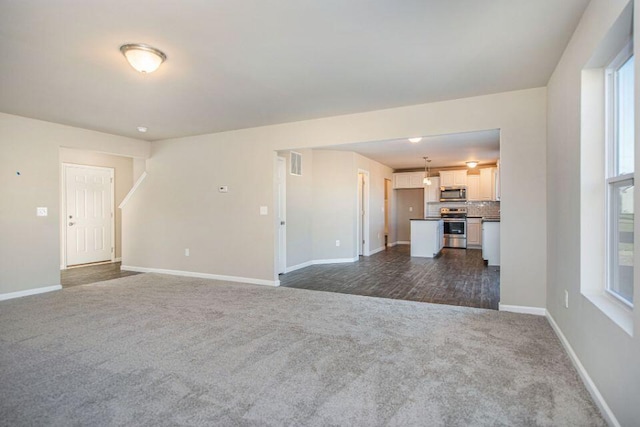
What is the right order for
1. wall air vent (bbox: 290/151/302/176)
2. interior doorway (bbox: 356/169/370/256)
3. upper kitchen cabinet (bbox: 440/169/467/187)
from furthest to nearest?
1. upper kitchen cabinet (bbox: 440/169/467/187)
2. interior doorway (bbox: 356/169/370/256)
3. wall air vent (bbox: 290/151/302/176)

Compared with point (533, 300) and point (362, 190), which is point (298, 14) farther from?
point (362, 190)

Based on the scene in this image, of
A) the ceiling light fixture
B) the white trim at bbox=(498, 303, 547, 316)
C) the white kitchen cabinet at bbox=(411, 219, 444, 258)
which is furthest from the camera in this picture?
the ceiling light fixture

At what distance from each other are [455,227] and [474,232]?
1.81 ft

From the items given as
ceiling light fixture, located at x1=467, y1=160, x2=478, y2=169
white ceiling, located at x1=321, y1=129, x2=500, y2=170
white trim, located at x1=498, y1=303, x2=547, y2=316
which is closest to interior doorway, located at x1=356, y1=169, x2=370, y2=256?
white ceiling, located at x1=321, y1=129, x2=500, y2=170

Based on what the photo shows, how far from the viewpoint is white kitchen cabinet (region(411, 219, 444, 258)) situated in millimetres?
8352

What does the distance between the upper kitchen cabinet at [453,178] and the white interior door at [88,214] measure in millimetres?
8645

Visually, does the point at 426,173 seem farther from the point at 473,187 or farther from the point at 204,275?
the point at 204,275

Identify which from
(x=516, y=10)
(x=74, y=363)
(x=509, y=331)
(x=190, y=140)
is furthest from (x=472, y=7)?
(x=190, y=140)

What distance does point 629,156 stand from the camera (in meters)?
2.01

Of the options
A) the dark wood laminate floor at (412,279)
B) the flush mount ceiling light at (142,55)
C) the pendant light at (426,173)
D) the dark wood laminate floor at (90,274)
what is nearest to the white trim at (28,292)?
the dark wood laminate floor at (90,274)

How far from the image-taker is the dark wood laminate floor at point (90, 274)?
Answer: 18.6ft

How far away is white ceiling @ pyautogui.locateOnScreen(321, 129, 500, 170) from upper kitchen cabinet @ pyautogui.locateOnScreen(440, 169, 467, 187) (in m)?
0.35

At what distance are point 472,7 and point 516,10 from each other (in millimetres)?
296

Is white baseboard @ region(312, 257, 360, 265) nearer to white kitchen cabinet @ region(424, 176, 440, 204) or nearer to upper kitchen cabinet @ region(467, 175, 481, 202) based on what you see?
white kitchen cabinet @ region(424, 176, 440, 204)
